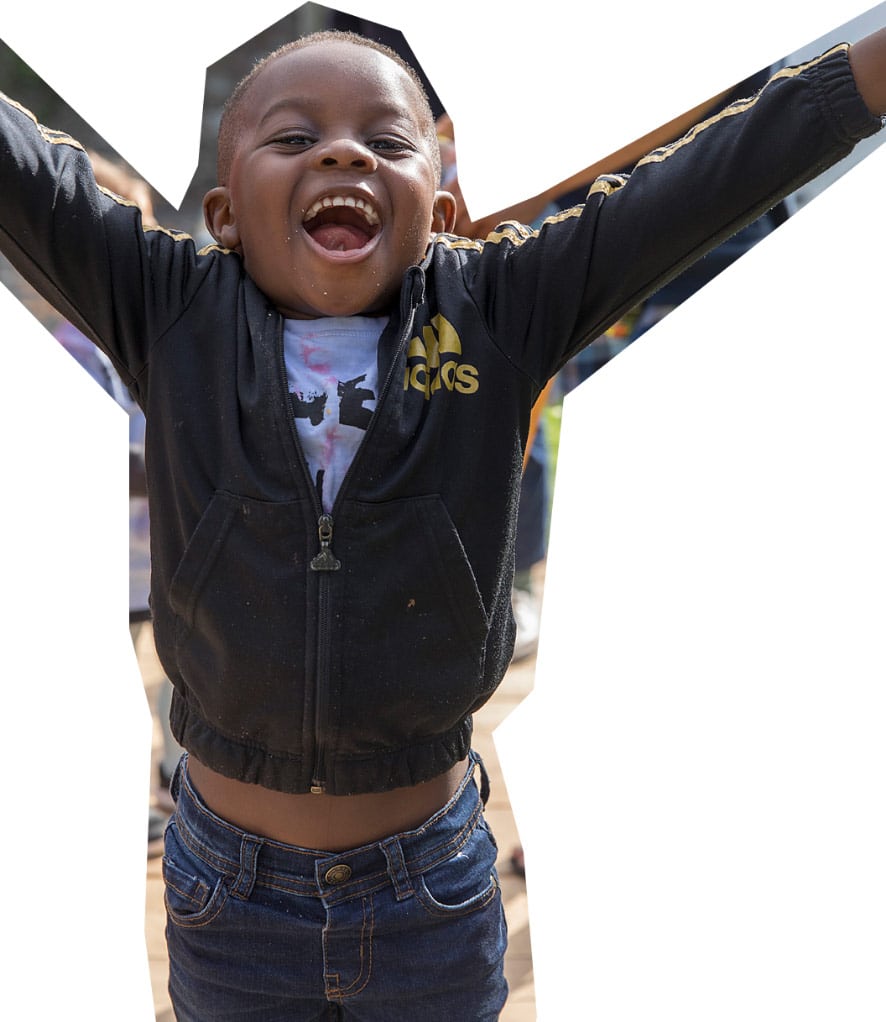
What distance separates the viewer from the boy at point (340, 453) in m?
1.35

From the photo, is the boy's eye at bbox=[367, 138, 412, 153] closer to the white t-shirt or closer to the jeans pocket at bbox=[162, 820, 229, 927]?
the white t-shirt

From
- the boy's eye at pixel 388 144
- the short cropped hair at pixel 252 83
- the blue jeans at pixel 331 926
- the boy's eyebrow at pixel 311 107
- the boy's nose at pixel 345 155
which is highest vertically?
the short cropped hair at pixel 252 83

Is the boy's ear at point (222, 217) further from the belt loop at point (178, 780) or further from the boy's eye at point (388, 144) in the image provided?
the belt loop at point (178, 780)

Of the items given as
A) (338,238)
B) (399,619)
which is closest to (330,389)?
(338,238)

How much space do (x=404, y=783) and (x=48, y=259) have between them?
2.55 feet

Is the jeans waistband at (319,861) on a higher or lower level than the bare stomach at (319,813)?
lower

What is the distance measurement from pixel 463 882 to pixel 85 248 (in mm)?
934

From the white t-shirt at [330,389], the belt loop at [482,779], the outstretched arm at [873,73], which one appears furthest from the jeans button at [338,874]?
the outstretched arm at [873,73]

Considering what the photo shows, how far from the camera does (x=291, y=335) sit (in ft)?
4.64

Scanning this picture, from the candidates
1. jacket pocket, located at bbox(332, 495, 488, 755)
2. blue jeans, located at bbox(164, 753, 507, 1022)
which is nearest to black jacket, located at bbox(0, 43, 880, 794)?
jacket pocket, located at bbox(332, 495, 488, 755)

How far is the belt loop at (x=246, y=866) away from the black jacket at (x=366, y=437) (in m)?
0.09

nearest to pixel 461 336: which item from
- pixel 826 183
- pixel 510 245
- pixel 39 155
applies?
pixel 510 245

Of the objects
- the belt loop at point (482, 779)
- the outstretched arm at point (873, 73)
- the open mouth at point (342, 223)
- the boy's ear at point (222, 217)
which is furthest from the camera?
the belt loop at point (482, 779)

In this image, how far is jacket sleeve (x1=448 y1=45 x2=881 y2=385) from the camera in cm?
129
